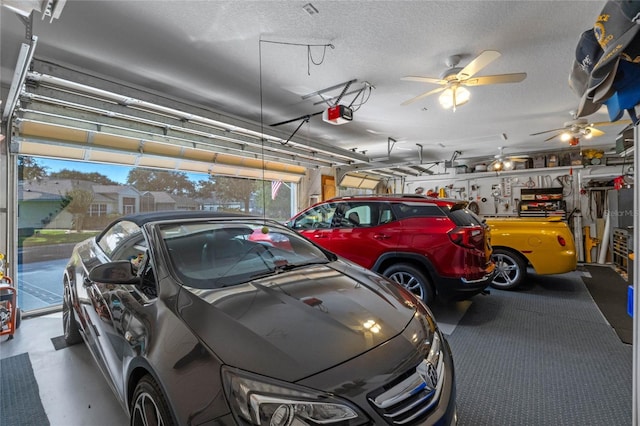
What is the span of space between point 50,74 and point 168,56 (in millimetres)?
1070

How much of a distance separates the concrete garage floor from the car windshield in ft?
3.92

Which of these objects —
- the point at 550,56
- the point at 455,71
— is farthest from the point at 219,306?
the point at 550,56

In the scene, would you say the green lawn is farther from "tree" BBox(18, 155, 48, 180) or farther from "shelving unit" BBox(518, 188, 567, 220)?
"shelving unit" BBox(518, 188, 567, 220)

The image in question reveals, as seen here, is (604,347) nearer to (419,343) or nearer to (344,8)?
(419,343)

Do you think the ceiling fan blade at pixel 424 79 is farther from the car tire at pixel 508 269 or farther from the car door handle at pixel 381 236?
Answer: the car tire at pixel 508 269

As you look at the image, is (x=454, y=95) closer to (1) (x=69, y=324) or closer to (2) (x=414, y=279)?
(2) (x=414, y=279)

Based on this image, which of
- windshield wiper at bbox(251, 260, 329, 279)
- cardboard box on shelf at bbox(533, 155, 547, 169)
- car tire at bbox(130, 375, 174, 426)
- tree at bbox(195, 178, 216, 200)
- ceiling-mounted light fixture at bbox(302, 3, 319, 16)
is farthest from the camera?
cardboard box on shelf at bbox(533, 155, 547, 169)

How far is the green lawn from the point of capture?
4.26m

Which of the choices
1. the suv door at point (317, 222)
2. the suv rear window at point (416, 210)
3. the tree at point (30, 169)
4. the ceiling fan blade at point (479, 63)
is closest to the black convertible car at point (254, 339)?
the suv rear window at point (416, 210)

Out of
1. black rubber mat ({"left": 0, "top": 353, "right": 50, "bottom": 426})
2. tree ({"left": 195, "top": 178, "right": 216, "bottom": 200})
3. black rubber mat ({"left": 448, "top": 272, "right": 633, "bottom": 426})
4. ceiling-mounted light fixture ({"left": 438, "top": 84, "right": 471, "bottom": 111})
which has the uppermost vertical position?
ceiling-mounted light fixture ({"left": 438, "top": 84, "right": 471, "bottom": 111})

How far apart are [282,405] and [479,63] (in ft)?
11.2

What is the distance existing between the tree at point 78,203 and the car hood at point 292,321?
4.61 m

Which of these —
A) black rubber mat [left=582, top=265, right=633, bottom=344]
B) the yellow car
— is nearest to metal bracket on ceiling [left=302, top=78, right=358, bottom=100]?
the yellow car

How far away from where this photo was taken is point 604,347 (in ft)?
9.27
